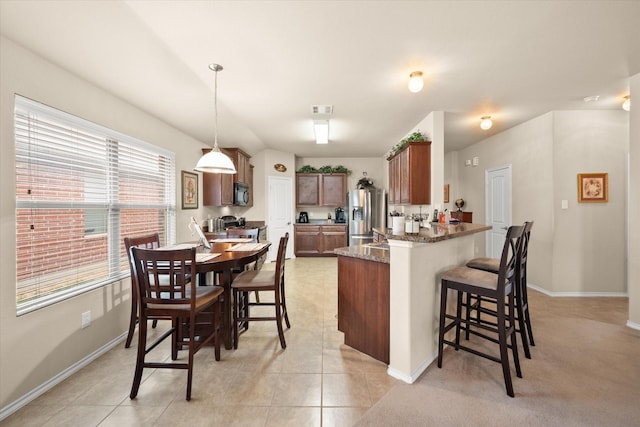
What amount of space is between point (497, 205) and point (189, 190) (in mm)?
Result: 5178

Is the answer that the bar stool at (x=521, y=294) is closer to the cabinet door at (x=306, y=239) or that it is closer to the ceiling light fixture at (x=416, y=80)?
the ceiling light fixture at (x=416, y=80)

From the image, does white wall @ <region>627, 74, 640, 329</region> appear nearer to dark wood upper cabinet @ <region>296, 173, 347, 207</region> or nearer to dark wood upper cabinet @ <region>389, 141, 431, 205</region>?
dark wood upper cabinet @ <region>389, 141, 431, 205</region>

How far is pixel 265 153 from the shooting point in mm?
6012

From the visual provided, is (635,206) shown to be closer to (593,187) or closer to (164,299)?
(593,187)

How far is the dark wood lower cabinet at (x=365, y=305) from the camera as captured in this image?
204 cm

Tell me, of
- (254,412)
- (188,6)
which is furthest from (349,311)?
(188,6)

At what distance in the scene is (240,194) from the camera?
16.6 ft

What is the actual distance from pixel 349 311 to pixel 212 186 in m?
3.36

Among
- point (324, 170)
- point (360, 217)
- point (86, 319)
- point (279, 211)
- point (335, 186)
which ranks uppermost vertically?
point (324, 170)

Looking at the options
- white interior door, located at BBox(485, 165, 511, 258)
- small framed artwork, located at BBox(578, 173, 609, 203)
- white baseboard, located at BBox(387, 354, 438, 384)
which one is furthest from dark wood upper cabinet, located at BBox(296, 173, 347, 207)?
white baseboard, located at BBox(387, 354, 438, 384)

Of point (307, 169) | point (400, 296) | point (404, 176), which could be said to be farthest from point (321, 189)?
point (400, 296)

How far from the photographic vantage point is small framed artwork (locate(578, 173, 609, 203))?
11.4 ft

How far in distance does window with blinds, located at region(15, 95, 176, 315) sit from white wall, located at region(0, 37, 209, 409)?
7 centimetres

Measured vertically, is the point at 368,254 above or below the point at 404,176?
below
